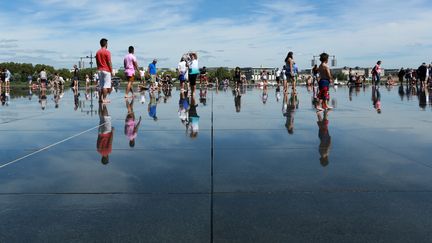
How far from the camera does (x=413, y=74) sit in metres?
38.4

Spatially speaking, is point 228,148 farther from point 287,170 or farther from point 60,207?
point 60,207

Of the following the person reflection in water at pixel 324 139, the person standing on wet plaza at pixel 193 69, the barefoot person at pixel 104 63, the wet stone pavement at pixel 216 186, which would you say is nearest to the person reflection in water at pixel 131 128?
the wet stone pavement at pixel 216 186

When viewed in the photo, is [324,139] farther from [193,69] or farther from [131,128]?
[193,69]

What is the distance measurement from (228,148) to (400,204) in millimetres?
2786

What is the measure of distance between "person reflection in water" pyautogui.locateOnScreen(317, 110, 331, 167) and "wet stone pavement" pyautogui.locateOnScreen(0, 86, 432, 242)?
2cm

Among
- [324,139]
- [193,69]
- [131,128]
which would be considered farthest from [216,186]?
[193,69]

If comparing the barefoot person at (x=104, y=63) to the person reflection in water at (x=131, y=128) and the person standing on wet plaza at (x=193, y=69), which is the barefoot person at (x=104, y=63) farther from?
the person standing on wet plaza at (x=193, y=69)

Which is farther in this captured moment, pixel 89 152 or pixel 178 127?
pixel 178 127

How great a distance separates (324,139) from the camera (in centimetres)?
664

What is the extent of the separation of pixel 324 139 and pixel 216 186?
3.11 meters

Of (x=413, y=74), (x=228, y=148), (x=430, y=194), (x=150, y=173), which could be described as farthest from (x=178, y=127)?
(x=413, y=74)

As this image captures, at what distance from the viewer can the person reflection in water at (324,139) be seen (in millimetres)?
5184

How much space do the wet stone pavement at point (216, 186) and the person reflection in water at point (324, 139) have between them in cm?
2

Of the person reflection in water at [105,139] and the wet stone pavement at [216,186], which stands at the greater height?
the person reflection in water at [105,139]
